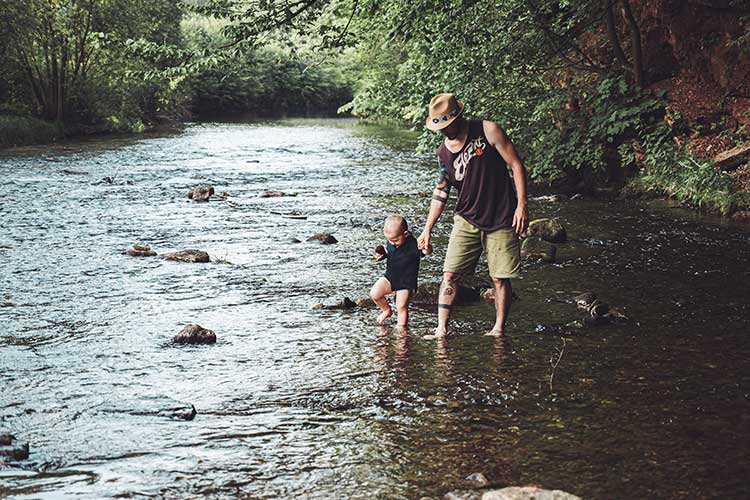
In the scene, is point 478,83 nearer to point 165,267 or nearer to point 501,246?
point 165,267

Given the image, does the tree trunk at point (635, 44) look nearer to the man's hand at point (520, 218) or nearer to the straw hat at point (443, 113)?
the man's hand at point (520, 218)

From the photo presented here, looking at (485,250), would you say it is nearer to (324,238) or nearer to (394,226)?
(394,226)

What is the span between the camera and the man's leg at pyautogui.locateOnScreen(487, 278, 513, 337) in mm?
6934

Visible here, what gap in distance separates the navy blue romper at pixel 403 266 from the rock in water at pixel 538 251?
11.4ft

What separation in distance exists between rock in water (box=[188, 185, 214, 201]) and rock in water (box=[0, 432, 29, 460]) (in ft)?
41.2

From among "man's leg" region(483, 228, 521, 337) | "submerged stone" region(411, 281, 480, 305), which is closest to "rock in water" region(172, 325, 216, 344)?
"submerged stone" region(411, 281, 480, 305)

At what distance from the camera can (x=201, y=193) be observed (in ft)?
56.4

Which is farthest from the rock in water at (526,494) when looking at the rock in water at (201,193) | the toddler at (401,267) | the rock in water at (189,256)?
the rock in water at (201,193)

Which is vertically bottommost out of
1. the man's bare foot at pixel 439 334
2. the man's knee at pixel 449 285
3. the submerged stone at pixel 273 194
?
the man's bare foot at pixel 439 334

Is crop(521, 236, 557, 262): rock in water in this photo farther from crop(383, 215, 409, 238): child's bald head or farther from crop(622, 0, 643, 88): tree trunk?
crop(622, 0, 643, 88): tree trunk

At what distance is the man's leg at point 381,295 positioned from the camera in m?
7.35

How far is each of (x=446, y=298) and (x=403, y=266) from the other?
49 cm

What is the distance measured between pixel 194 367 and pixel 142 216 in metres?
8.97

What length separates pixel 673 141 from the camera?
15.0 metres
